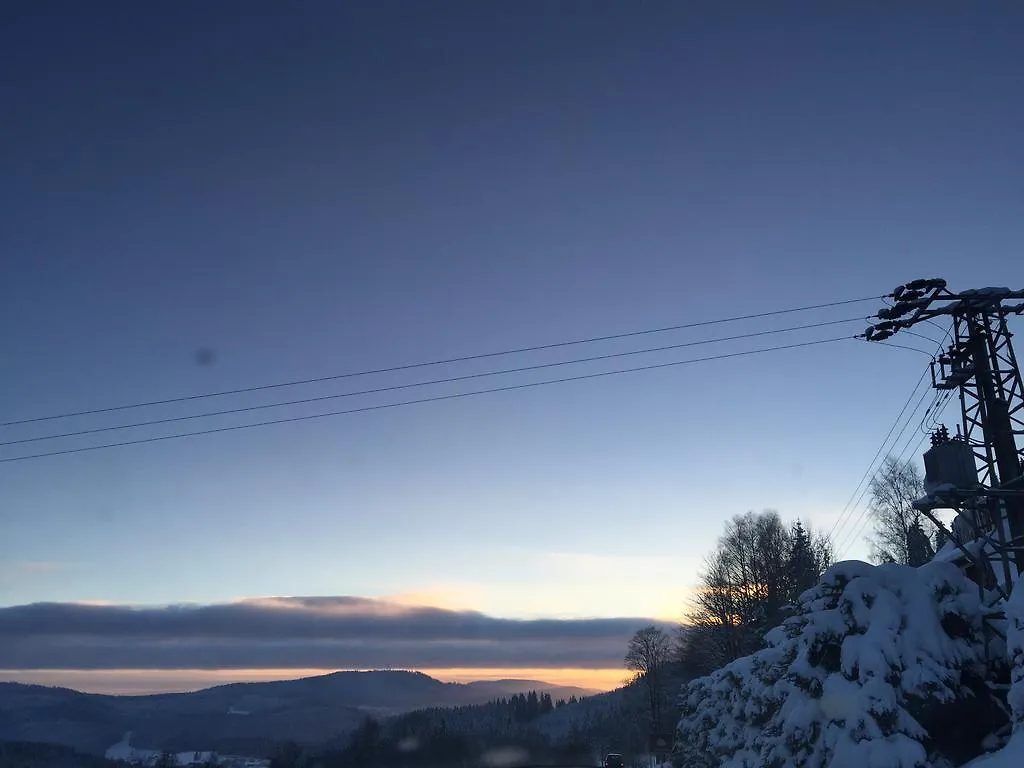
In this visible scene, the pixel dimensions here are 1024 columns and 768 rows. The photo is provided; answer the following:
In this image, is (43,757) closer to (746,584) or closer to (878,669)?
(746,584)

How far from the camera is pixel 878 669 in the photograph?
14812 millimetres

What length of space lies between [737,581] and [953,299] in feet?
147

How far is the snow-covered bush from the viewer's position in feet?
46.9

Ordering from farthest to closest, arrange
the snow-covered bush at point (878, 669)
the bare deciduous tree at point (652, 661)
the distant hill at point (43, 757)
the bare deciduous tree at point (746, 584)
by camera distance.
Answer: the distant hill at point (43, 757) → the bare deciduous tree at point (652, 661) → the bare deciduous tree at point (746, 584) → the snow-covered bush at point (878, 669)

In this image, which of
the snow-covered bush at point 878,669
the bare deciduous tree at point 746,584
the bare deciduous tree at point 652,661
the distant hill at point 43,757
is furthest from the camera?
the distant hill at point 43,757

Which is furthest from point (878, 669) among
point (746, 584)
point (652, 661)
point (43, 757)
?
point (43, 757)

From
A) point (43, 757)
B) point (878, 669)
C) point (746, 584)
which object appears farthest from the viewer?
point (43, 757)

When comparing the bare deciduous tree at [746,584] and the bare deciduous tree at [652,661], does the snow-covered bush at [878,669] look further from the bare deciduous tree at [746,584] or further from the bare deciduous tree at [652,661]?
the bare deciduous tree at [652,661]

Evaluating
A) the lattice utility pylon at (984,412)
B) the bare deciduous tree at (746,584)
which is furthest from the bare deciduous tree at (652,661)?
the lattice utility pylon at (984,412)

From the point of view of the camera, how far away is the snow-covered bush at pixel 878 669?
1430 centimetres

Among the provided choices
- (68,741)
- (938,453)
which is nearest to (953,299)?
(938,453)

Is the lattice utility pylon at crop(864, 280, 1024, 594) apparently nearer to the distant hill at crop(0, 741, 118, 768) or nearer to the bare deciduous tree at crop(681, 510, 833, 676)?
the bare deciduous tree at crop(681, 510, 833, 676)

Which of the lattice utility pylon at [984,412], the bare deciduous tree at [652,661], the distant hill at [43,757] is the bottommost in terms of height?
the distant hill at [43,757]

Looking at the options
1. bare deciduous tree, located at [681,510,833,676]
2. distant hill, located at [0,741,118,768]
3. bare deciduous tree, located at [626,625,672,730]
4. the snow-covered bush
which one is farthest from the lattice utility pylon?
distant hill, located at [0,741,118,768]
